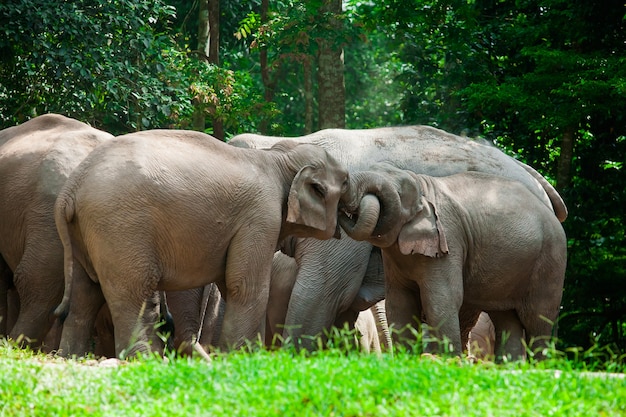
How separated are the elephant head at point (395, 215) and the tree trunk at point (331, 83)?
6.84 metres

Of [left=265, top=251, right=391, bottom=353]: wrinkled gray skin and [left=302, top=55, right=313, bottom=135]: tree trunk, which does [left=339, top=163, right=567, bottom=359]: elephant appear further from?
[left=302, top=55, right=313, bottom=135]: tree trunk

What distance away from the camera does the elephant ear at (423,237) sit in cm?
963

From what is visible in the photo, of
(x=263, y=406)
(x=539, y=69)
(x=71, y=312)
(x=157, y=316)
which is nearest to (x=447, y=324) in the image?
(x=157, y=316)

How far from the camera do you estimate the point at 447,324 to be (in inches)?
376

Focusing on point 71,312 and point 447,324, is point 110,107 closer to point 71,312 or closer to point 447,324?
point 71,312

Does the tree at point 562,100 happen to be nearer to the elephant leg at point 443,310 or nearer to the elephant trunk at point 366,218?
the elephant leg at point 443,310

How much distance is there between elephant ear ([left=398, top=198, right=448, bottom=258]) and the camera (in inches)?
379

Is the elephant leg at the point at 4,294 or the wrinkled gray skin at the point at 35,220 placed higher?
the wrinkled gray skin at the point at 35,220

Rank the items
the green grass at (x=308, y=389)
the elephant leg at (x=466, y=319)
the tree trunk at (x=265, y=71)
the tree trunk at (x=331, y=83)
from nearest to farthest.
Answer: the green grass at (x=308, y=389), the elephant leg at (x=466, y=319), the tree trunk at (x=331, y=83), the tree trunk at (x=265, y=71)

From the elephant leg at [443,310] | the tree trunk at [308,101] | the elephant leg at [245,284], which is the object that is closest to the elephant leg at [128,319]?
the elephant leg at [245,284]

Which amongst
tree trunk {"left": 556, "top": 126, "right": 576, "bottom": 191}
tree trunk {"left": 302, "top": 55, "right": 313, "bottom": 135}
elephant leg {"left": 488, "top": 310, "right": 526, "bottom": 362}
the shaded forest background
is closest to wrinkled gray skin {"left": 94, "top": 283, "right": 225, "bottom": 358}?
elephant leg {"left": 488, "top": 310, "right": 526, "bottom": 362}

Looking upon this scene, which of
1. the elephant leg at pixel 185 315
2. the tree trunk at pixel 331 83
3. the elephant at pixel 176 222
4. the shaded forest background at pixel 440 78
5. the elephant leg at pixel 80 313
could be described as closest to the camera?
the elephant at pixel 176 222

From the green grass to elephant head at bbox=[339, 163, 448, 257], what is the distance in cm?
260

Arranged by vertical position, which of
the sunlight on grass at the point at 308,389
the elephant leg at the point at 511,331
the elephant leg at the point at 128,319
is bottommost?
the elephant leg at the point at 511,331
